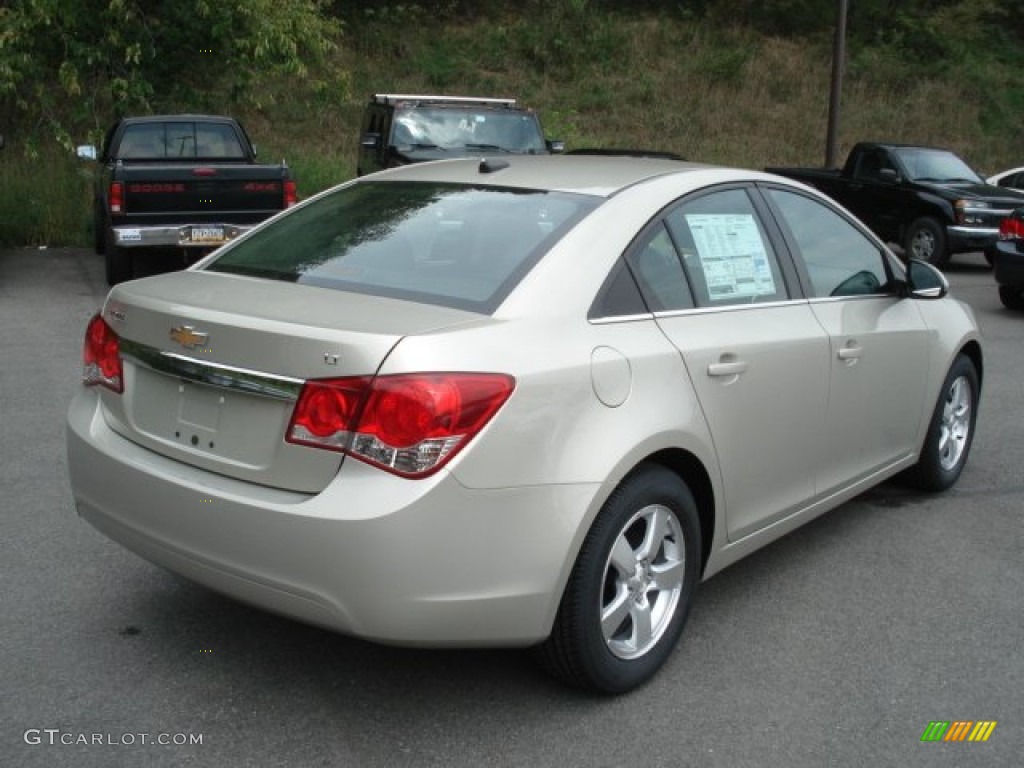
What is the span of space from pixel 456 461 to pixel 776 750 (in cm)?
123

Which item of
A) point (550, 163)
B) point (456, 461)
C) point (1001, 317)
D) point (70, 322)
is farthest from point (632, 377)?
point (1001, 317)

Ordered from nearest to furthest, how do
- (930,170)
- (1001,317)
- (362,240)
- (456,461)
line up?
(456,461) → (362,240) → (1001,317) → (930,170)

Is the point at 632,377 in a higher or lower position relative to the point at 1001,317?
higher

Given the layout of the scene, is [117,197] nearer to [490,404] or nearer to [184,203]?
[184,203]

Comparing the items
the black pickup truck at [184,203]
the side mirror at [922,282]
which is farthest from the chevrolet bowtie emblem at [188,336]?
the black pickup truck at [184,203]

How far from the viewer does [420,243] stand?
383cm

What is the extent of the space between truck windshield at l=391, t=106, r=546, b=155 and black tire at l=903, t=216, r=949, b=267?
18.1ft

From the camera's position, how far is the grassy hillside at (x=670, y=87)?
1150 inches

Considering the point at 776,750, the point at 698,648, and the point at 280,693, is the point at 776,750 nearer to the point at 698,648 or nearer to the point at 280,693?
the point at 698,648

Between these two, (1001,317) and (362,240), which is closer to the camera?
(362,240)

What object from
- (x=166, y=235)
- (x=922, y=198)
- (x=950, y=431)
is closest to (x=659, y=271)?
(x=950, y=431)

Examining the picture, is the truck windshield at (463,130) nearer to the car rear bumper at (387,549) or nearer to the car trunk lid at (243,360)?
the car trunk lid at (243,360)

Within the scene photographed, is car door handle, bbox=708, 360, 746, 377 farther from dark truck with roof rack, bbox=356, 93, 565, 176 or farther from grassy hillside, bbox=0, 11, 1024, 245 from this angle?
grassy hillside, bbox=0, 11, 1024, 245

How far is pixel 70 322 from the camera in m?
10.4
